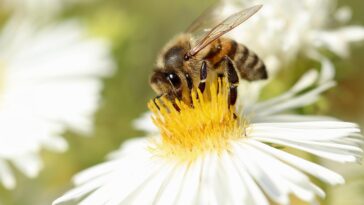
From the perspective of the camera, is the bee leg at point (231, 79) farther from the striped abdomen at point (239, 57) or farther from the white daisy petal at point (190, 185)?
the white daisy petal at point (190, 185)

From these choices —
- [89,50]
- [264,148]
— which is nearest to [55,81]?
[89,50]

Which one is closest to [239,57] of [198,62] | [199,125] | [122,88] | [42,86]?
[198,62]

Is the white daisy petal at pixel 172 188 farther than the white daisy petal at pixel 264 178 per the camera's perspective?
Yes

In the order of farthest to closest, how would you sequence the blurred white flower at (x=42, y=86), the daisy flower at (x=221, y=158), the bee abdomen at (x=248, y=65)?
1. the blurred white flower at (x=42, y=86)
2. the bee abdomen at (x=248, y=65)
3. the daisy flower at (x=221, y=158)

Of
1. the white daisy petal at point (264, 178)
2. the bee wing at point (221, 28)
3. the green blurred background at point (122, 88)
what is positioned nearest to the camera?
the white daisy petal at point (264, 178)

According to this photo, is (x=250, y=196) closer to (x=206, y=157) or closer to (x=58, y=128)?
(x=206, y=157)

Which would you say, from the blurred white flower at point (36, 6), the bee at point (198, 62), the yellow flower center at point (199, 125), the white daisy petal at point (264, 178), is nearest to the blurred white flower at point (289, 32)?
the bee at point (198, 62)

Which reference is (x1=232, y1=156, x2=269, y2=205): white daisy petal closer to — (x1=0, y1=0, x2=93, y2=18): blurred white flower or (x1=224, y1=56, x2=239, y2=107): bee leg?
(x1=224, y1=56, x2=239, y2=107): bee leg
